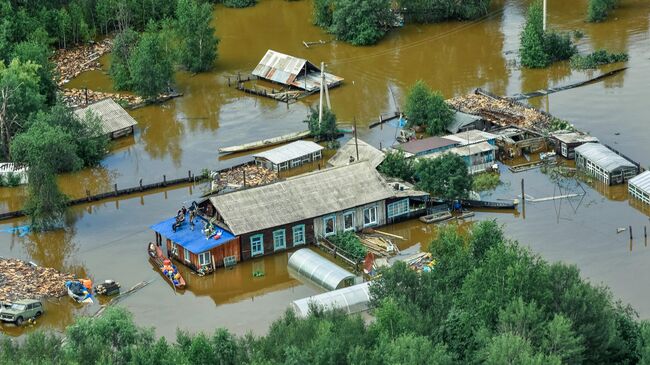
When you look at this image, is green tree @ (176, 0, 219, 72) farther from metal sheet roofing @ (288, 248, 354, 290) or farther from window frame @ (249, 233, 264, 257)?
metal sheet roofing @ (288, 248, 354, 290)

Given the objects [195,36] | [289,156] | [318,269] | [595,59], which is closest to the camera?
[318,269]

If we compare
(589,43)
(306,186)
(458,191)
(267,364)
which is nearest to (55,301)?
(306,186)

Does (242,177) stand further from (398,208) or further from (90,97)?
(90,97)

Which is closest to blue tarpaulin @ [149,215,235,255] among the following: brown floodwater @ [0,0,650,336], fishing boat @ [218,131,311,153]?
brown floodwater @ [0,0,650,336]

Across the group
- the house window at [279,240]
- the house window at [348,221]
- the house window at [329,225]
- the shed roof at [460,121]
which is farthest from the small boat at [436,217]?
the shed roof at [460,121]

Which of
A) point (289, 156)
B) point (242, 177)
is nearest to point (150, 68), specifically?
point (289, 156)
